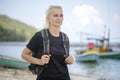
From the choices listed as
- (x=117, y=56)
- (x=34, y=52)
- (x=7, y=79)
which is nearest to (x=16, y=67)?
(x=7, y=79)

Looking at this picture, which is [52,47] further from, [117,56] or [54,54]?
[117,56]

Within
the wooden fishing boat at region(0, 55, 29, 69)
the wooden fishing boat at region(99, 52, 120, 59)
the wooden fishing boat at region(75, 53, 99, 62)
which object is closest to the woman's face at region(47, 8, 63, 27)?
the wooden fishing boat at region(0, 55, 29, 69)

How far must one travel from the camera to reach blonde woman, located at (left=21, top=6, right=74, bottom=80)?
8.72 ft

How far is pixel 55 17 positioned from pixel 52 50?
38cm

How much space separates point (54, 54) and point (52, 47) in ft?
0.25

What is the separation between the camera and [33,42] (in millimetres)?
2721

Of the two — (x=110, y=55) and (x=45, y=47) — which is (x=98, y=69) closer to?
(x=110, y=55)

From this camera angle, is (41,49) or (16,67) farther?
(16,67)

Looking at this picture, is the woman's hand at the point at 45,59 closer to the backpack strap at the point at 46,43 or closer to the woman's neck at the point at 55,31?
the backpack strap at the point at 46,43

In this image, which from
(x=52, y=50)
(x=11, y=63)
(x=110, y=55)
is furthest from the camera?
(x=110, y=55)

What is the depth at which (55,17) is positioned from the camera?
280 centimetres

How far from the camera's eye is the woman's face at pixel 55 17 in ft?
9.16

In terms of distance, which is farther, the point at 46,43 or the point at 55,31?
the point at 55,31

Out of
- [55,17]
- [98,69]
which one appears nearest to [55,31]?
[55,17]
